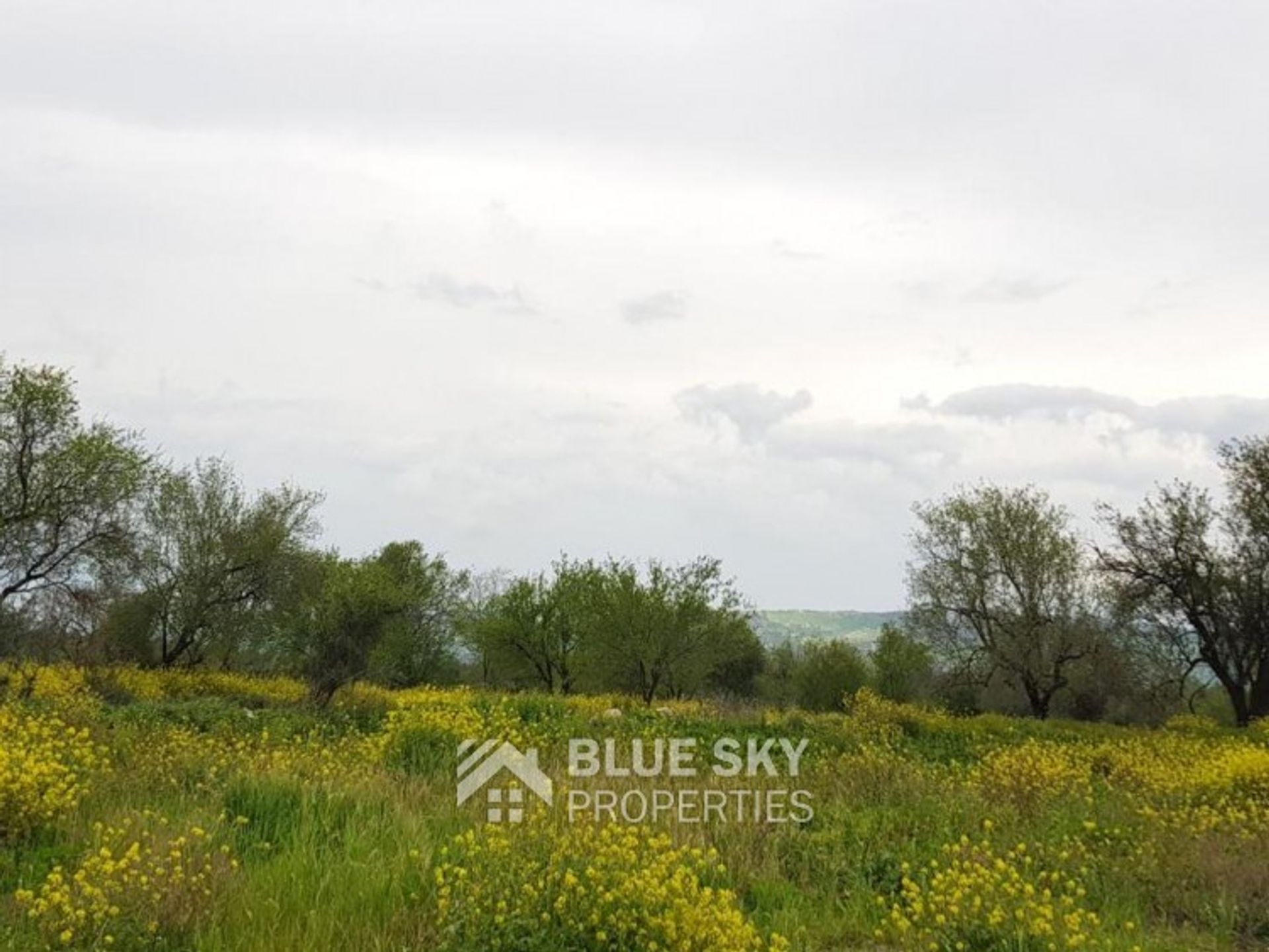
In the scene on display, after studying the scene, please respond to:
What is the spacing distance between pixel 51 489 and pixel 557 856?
2404 centimetres

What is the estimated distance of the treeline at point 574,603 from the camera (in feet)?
78.9

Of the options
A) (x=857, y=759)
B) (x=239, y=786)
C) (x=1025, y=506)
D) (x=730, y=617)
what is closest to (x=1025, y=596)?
(x=1025, y=506)

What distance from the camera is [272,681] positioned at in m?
28.2

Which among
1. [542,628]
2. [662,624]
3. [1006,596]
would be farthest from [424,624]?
[1006,596]

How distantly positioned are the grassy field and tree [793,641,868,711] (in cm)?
3393

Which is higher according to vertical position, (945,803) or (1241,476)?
(1241,476)

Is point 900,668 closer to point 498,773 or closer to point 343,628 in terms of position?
point 343,628

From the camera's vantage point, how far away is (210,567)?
3081cm

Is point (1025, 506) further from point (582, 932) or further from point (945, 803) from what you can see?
point (582, 932)

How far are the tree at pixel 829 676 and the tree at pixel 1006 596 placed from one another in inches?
466

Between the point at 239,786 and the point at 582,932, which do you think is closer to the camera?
the point at 582,932

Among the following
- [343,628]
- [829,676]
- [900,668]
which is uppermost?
[343,628]

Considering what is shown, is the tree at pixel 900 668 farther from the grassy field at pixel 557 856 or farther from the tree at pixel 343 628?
the grassy field at pixel 557 856

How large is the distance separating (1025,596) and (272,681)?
90.6 ft
